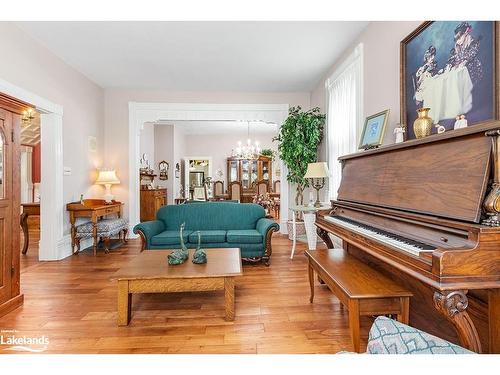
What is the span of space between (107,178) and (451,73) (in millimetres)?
5278

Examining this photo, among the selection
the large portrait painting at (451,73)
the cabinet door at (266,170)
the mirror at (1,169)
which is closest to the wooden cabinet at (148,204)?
the mirror at (1,169)

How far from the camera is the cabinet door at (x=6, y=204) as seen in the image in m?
2.52

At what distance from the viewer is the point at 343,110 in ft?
14.6

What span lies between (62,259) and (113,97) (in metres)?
3.23

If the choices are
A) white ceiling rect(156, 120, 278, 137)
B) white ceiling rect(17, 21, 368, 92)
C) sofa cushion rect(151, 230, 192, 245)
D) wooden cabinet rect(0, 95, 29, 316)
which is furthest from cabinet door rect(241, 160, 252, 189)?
wooden cabinet rect(0, 95, 29, 316)

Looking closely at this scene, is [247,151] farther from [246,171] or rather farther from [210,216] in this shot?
[210,216]

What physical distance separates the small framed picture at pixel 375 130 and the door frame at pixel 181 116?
3.08 meters

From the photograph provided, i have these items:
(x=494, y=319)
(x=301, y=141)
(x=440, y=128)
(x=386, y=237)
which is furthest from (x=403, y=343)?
(x=301, y=141)

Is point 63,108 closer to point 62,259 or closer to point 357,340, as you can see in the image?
point 62,259

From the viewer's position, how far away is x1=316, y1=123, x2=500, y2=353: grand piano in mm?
1268

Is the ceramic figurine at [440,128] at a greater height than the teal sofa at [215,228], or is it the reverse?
the ceramic figurine at [440,128]

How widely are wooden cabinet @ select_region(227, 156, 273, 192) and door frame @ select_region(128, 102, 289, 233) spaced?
4.46m

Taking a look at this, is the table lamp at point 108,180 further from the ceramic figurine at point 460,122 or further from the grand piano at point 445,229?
the ceramic figurine at point 460,122

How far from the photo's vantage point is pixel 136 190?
5922mm
